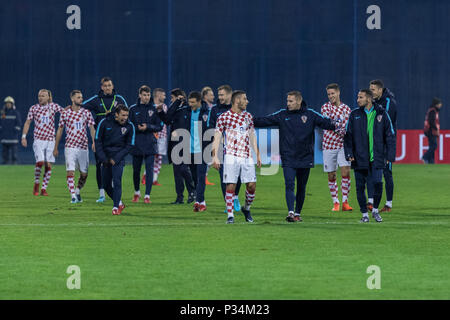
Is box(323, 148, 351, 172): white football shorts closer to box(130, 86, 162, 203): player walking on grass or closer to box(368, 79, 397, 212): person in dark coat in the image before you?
box(368, 79, 397, 212): person in dark coat

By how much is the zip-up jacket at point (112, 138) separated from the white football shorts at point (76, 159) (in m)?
1.97

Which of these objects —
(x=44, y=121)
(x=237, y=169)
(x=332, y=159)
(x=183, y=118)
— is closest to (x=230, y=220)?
(x=237, y=169)

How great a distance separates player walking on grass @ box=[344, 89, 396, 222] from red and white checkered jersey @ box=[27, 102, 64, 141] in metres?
7.61

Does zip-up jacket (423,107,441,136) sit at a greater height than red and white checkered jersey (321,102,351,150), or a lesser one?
lesser

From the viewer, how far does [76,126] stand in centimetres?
1773

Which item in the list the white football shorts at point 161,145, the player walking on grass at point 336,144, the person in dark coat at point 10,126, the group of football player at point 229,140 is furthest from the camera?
the person in dark coat at point 10,126

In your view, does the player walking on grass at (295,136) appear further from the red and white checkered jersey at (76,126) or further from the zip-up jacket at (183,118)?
the red and white checkered jersey at (76,126)

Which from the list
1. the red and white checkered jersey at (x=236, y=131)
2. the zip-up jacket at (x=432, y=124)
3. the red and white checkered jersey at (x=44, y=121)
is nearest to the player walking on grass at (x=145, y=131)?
the red and white checkered jersey at (x=44, y=121)

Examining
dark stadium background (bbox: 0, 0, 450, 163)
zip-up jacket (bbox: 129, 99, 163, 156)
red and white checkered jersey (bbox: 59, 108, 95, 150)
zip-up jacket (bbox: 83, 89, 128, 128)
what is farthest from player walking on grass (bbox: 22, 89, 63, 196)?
dark stadium background (bbox: 0, 0, 450, 163)

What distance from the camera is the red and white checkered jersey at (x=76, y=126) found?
17.7m

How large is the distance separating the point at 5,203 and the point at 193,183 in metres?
3.40

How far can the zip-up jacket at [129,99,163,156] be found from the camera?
17438 millimetres

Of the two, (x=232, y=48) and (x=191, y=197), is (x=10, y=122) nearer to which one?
(x=232, y=48)

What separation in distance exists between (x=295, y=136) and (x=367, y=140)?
103 cm
